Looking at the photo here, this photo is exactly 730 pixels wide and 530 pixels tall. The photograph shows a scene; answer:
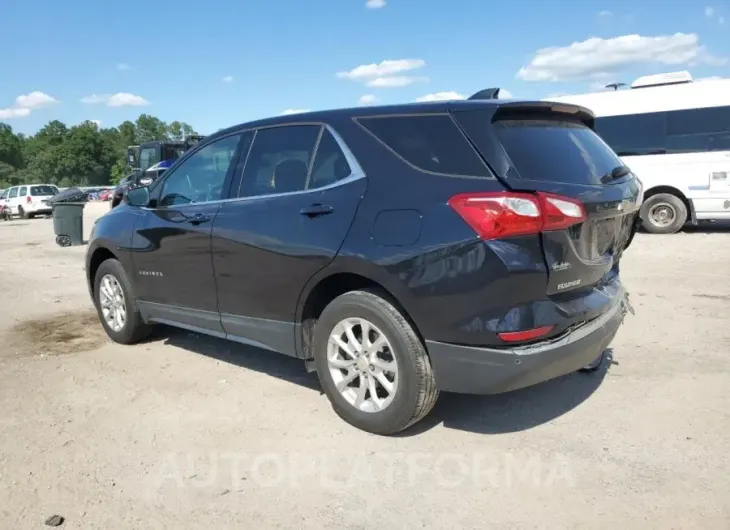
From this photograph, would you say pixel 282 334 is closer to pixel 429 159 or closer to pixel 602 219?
pixel 429 159

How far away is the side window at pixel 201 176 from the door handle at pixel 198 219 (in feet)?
0.46

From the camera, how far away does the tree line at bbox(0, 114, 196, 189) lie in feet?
327

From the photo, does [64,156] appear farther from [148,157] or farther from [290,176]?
[290,176]

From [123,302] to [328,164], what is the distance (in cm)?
272

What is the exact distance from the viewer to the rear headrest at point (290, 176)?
3955mm

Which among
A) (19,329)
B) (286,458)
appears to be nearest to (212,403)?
(286,458)

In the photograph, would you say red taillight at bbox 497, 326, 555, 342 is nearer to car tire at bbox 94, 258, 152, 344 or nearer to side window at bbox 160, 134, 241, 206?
side window at bbox 160, 134, 241, 206

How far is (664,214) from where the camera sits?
12.4 metres

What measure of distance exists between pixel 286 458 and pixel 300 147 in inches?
76.0

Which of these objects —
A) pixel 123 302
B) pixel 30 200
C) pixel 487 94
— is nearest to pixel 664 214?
pixel 487 94

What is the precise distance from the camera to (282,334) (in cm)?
402

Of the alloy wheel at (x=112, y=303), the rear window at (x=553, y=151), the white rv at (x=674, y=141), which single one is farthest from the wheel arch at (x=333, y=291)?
the white rv at (x=674, y=141)

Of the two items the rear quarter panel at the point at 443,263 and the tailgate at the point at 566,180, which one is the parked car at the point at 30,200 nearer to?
the rear quarter panel at the point at 443,263

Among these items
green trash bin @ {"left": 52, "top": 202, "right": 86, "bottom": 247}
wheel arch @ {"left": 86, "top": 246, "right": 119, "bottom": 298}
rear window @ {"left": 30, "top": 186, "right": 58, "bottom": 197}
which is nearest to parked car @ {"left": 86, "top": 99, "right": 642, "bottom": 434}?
wheel arch @ {"left": 86, "top": 246, "right": 119, "bottom": 298}
